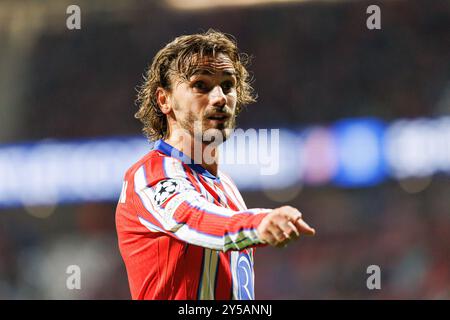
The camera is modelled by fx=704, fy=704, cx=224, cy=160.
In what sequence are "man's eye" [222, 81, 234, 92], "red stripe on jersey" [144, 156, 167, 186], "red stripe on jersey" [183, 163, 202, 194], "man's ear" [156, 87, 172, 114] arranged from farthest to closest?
"man's ear" [156, 87, 172, 114]
"man's eye" [222, 81, 234, 92]
"red stripe on jersey" [183, 163, 202, 194]
"red stripe on jersey" [144, 156, 167, 186]

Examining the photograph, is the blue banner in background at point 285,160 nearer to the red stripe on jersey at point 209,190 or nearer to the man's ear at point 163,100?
the man's ear at point 163,100

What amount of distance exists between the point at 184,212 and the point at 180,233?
8 cm

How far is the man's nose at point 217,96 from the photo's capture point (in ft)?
9.15

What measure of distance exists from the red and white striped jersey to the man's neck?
3 centimetres

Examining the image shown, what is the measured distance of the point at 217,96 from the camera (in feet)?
9.18

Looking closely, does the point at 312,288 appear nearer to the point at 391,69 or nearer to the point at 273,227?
the point at 391,69

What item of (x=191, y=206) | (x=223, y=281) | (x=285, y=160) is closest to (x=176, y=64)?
(x=191, y=206)

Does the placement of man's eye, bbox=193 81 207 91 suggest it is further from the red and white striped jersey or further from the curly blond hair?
the red and white striped jersey

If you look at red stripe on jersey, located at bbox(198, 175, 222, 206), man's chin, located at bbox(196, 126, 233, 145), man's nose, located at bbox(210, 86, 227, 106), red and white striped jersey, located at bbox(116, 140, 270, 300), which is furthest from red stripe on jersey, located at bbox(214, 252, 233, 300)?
man's nose, located at bbox(210, 86, 227, 106)

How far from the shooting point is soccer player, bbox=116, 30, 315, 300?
7.47 ft

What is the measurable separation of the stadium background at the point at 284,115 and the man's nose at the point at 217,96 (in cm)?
554

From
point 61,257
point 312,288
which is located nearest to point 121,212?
point 312,288

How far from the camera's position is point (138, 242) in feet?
8.79

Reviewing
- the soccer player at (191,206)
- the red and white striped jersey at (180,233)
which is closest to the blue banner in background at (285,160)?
the soccer player at (191,206)
